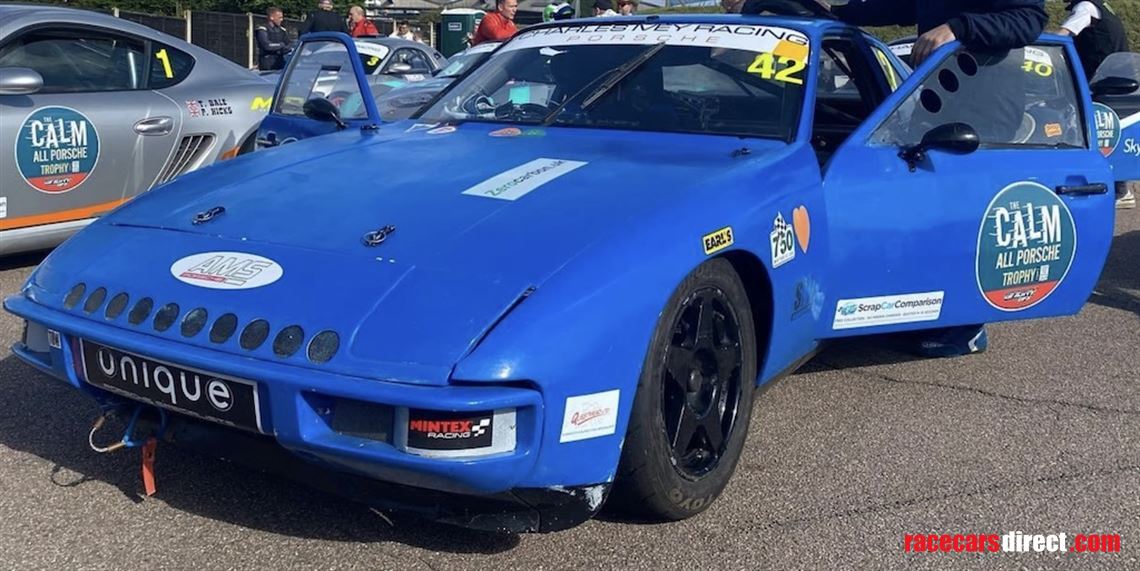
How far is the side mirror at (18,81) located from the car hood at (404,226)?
2203 millimetres

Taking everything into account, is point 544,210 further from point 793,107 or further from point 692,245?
point 793,107

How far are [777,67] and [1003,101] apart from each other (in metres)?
1.03

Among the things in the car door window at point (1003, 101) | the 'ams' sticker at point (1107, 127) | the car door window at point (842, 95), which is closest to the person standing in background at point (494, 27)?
the 'ams' sticker at point (1107, 127)

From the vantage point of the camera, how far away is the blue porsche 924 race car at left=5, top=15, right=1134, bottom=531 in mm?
2445

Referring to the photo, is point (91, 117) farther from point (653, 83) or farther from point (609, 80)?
point (653, 83)

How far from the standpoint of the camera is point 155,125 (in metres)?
6.06

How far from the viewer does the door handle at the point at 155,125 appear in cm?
599

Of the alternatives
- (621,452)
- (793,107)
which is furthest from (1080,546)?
(793,107)

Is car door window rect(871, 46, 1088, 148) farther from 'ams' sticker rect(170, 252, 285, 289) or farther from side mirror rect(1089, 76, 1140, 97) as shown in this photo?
'ams' sticker rect(170, 252, 285, 289)

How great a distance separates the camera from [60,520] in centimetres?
295

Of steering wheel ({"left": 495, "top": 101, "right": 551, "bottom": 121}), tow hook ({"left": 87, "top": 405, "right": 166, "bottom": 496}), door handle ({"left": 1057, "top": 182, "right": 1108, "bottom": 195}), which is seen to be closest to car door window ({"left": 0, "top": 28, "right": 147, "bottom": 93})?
steering wheel ({"left": 495, "top": 101, "right": 551, "bottom": 121})

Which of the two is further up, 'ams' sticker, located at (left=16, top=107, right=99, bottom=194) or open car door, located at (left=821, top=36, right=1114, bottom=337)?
open car door, located at (left=821, top=36, right=1114, bottom=337)
